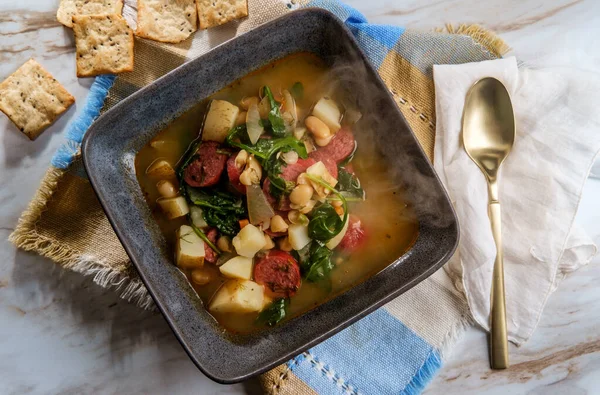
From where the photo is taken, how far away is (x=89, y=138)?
2.17 m

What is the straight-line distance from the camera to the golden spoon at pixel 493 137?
2.55 metres

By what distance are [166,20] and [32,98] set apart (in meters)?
0.70

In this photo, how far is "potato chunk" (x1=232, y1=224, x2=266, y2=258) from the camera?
2.30m

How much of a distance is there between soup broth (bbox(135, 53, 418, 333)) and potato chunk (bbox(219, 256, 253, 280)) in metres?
0.05

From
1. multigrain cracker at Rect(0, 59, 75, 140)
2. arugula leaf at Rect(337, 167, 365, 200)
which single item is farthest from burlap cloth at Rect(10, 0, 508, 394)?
arugula leaf at Rect(337, 167, 365, 200)

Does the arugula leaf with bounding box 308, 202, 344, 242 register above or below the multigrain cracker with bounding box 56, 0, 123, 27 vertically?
below

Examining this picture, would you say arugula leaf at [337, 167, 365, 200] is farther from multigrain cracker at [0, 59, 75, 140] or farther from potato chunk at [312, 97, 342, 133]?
multigrain cracker at [0, 59, 75, 140]

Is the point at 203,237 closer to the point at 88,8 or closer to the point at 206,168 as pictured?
the point at 206,168

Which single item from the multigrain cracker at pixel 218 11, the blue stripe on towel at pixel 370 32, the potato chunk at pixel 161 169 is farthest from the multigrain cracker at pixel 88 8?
the blue stripe on towel at pixel 370 32

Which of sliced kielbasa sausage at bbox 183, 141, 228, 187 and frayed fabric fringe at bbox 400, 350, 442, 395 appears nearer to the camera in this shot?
sliced kielbasa sausage at bbox 183, 141, 228, 187

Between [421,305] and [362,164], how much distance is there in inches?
28.6

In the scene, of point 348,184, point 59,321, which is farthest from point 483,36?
point 59,321

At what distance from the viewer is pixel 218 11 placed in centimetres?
249

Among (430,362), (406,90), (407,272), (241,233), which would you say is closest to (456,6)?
(406,90)
